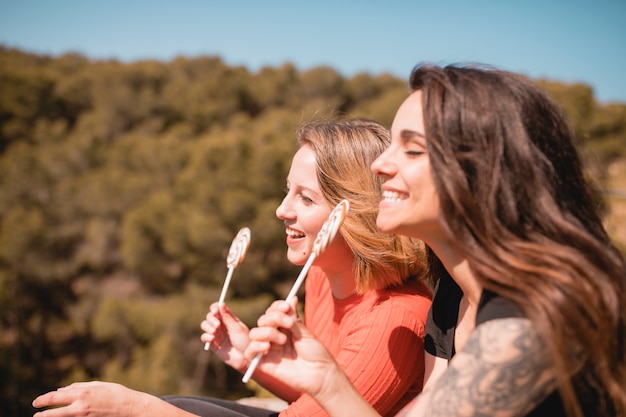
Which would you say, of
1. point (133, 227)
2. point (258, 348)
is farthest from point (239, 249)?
point (133, 227)

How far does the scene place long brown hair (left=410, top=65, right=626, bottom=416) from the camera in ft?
4.17

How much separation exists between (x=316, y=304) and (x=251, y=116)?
18161 mm

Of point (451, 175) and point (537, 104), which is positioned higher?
point (537, 104)

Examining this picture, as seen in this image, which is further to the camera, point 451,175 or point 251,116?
point 251,116

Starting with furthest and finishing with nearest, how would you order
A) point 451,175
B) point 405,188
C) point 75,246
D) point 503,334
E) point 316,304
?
point 75,246 < point 316,304 < point 405,188 < point 451,175 < point 503,334

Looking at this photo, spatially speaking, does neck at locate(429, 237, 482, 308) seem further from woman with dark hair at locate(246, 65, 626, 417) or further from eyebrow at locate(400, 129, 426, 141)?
eyebrow at locate(400, 129, 426, 141)

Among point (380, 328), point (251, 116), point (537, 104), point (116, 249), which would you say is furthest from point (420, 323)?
point (251, 116)

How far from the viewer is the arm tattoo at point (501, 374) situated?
3.97 ft

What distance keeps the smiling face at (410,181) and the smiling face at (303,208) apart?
23.3 inches

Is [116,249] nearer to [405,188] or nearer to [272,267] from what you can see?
[272,267]

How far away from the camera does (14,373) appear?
11.1m

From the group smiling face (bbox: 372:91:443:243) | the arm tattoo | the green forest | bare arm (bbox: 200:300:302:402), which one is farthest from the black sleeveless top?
the green forest

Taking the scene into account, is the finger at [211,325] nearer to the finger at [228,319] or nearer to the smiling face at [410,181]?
the finger at [228,319]

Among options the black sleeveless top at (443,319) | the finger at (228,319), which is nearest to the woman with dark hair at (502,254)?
the black sleeveless top at (443,319)
